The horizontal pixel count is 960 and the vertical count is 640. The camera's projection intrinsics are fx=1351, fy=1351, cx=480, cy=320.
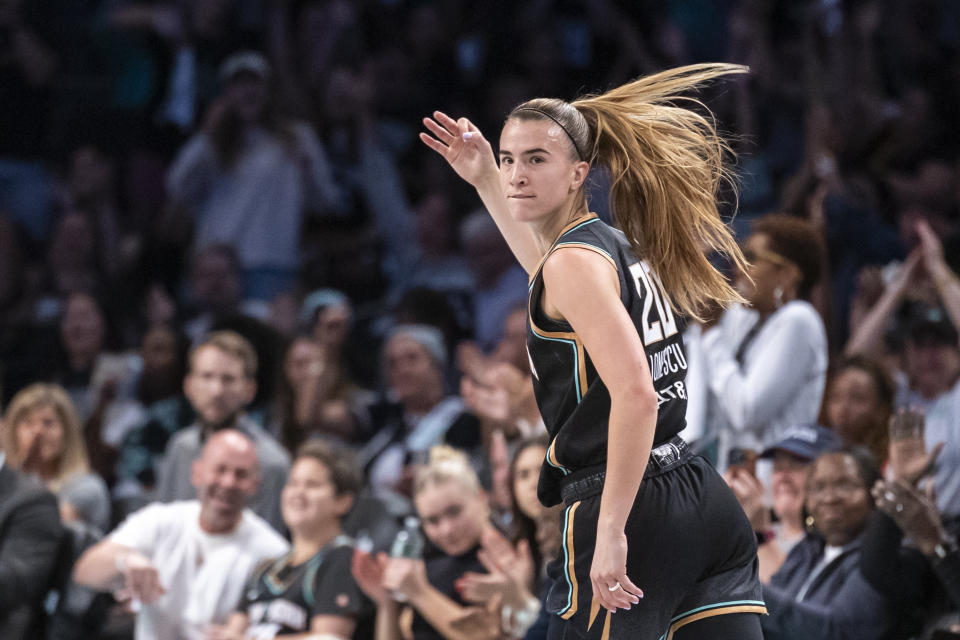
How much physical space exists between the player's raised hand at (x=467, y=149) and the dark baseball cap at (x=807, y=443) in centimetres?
204

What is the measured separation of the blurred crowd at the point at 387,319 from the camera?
500 centimetres

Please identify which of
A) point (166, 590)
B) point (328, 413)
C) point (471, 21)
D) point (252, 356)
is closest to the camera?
point (166, 590)

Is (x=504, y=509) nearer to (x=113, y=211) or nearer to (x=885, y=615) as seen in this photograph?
(x=885, y=615)

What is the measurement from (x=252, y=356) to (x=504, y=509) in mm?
1526

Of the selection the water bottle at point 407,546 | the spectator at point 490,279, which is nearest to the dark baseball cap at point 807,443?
the water bottle at point 407,546

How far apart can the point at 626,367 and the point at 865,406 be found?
2.99m

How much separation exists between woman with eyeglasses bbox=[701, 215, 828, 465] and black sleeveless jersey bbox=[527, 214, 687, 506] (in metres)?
2.23

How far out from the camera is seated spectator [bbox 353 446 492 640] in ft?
16.2

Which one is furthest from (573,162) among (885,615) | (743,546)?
(885,615)

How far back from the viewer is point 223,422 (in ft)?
20.2

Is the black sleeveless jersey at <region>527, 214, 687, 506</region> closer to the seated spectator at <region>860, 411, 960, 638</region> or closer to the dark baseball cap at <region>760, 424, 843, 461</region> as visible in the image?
the seated spectator at <region>860, 411, 960, 638</region>

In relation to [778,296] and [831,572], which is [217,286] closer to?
[778,296]

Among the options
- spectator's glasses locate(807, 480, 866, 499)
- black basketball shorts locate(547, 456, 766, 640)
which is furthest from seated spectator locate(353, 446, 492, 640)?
black basketball shorts locate(547, 456, 766, 640)

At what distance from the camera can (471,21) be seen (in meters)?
9.40
